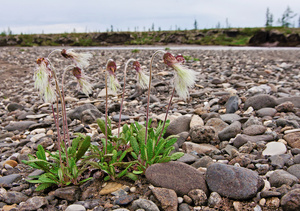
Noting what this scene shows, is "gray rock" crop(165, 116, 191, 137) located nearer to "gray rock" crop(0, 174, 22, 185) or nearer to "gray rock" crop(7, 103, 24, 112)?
"gray rock" crop(0, 174, 22, 185)

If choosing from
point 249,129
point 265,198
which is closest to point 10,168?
point 265,198

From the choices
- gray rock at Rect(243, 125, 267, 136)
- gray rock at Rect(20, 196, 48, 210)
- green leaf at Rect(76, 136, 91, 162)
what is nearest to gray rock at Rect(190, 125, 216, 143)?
gray rock at Rect(243, 125, 267, 136)

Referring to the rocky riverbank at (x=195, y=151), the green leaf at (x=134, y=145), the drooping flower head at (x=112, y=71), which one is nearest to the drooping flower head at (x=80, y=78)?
the drooping flower head at (x=112, y=71)

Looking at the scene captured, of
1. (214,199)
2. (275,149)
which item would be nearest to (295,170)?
(275,149)

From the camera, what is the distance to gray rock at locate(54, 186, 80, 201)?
323 cm

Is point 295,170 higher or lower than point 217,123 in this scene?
lower

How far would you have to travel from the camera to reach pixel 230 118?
5.50 m

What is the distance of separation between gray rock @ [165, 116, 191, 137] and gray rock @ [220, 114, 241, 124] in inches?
30.2

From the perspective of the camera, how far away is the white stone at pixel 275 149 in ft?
13.2

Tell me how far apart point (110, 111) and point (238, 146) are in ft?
11.0

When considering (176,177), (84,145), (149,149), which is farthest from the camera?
(84,145)

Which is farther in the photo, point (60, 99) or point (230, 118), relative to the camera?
point (230, 118)

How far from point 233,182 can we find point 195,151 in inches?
50.8

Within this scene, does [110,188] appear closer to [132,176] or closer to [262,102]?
[132,176]
